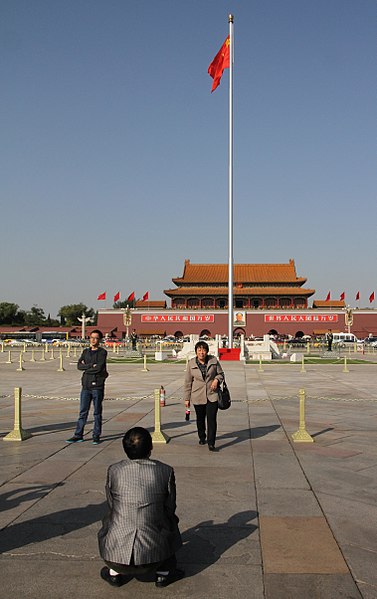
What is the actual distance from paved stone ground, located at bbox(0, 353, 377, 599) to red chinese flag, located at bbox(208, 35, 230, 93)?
79.7 ft

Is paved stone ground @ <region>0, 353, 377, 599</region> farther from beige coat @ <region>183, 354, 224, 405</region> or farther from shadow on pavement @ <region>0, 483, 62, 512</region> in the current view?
beige coat @ <region>183, 354, 224, 405</region>

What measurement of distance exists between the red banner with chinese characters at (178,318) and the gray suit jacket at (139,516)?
73344mm

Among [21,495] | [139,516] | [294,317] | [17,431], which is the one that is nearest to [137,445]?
[139,516]

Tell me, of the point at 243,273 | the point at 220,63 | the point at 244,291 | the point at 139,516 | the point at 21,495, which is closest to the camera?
the point at 139,516

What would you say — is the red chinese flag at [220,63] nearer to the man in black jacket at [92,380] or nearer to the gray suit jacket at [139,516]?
the man in black jacket at [92,380]

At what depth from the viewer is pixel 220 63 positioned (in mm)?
31203

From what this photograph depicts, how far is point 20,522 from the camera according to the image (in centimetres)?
511

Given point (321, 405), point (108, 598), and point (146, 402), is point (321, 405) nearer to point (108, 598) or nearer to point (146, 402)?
point (146, 402)

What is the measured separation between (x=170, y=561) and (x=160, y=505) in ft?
1.35

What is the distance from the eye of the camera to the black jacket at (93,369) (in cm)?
884

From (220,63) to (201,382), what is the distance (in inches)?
1062

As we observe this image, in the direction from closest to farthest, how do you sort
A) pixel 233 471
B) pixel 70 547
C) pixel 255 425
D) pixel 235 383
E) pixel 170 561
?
1. pixel 170 561
2. pixel 70 547
3. pixel 233 471
4. pixel 255 425
5. pixel 235 383

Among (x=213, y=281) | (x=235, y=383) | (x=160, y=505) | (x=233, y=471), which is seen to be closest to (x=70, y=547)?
(x=160, y=505)

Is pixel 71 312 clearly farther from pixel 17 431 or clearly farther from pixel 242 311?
pixel 17 431
